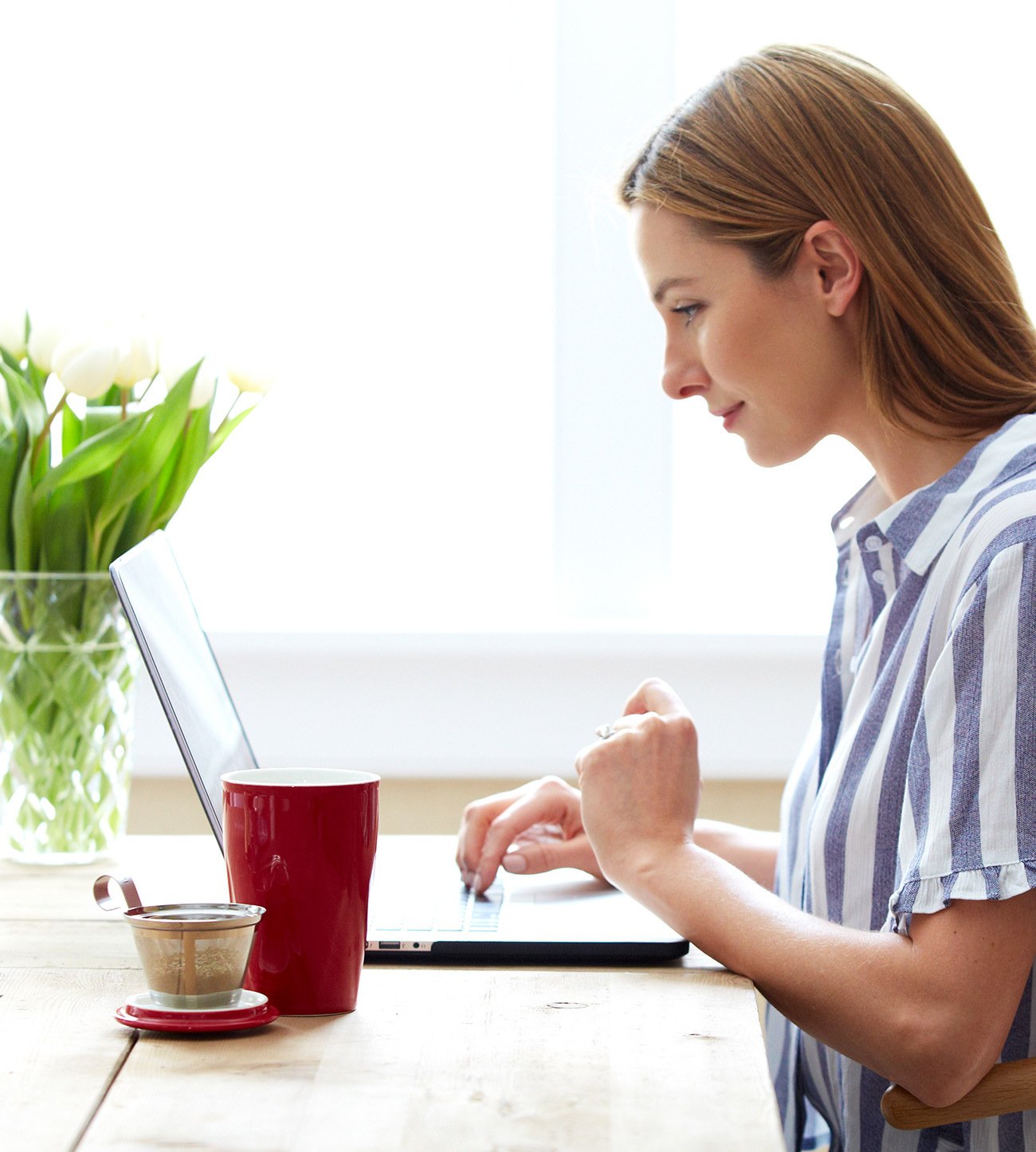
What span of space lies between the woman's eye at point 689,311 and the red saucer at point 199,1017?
2.17 ft

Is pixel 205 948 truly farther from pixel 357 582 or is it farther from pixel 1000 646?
pixel 357 582

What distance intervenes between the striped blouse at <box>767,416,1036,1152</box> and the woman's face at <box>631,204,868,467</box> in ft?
0.38

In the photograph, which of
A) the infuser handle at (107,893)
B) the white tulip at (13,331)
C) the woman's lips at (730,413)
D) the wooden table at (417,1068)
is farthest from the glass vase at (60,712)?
the woman's lips at (730,413)

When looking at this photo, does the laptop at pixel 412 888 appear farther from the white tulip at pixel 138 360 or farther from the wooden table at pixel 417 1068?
the white tulip at pixel 138 360

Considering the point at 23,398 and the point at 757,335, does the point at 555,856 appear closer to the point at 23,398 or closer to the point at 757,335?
the point at 757,335

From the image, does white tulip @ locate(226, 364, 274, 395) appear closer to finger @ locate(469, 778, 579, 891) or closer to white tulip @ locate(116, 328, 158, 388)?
→ white tulip @ locate(116, 328, 158, 388)

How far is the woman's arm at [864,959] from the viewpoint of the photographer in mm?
815

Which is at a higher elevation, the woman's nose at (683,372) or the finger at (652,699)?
the woman's nose at (683,372)

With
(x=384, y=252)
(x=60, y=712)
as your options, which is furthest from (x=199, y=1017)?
(x=384, y=252)

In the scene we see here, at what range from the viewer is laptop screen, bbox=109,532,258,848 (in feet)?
2.97

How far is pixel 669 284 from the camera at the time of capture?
1147 millimetres

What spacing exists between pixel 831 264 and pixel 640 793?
0.43m

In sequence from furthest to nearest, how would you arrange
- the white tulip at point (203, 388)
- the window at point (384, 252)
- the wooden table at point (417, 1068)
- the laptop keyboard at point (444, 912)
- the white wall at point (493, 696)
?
the window at point (384, 252) < the white wall at point (493, 696) < the white tulip at point (203, 388) < the laptop keyboard at point (444, 912) < the wooden table at point (417, 1068)

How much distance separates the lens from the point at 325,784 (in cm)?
74
